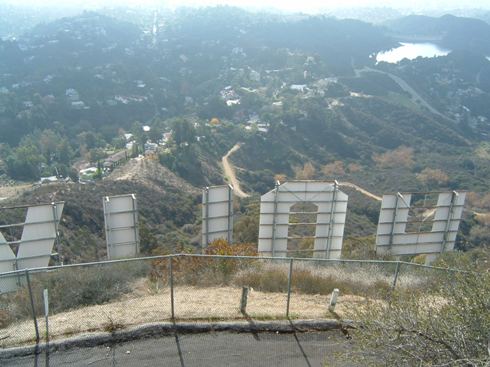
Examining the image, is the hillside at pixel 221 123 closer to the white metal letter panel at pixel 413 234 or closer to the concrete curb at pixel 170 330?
the white metal letter panel at pixel 413 234

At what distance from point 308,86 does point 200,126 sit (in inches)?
1762

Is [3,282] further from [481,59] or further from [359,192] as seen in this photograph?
[481,59]

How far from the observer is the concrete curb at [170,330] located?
7258 mm

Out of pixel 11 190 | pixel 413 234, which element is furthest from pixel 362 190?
pixel 413 234

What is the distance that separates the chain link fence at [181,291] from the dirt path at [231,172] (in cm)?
4509

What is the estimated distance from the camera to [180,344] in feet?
25.0

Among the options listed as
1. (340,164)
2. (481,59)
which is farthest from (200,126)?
(481,59)

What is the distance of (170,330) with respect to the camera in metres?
7.88

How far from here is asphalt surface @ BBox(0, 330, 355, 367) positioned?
7113 millimetres

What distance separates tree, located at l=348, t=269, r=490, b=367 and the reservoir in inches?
6543

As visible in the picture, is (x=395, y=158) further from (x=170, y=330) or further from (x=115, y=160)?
(x=170, y=330)

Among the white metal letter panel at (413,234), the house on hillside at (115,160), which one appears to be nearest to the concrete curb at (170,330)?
the white metal letter panel at (413,234)

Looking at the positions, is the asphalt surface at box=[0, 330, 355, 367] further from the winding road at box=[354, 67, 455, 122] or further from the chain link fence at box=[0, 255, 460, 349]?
the winding road at box=[354, 67, 455, 122]

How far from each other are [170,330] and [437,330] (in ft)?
14.4
